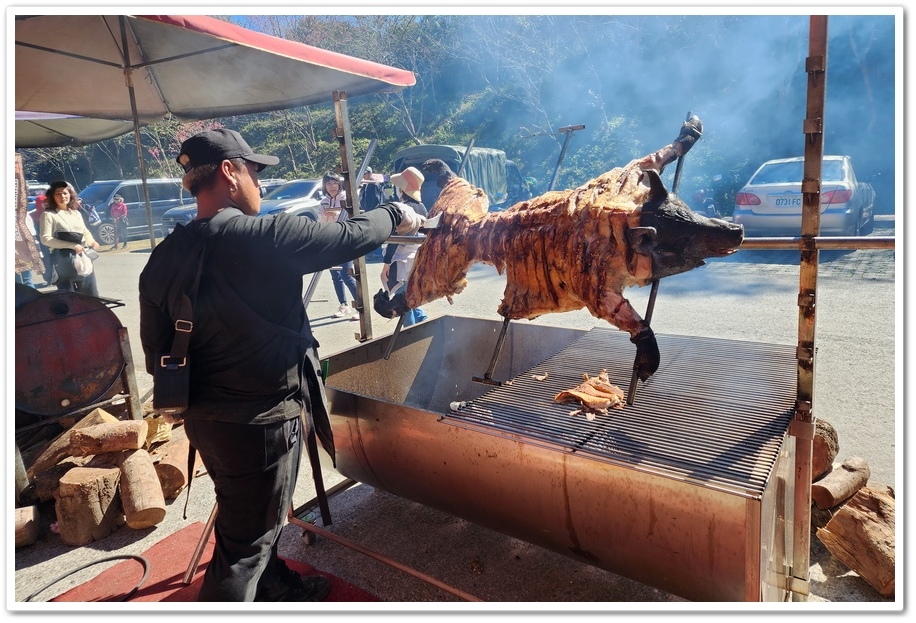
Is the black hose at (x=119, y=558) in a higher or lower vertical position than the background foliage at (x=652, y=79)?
lower

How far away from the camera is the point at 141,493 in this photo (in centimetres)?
354

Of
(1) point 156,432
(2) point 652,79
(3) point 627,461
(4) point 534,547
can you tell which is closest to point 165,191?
(2) point 652,79

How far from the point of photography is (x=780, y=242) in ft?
7.26

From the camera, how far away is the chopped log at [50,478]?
12.5 ft

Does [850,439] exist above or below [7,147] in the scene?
below

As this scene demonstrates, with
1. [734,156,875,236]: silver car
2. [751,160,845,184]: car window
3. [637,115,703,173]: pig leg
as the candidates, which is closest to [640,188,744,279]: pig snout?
[637,115,703,173]: pig leg

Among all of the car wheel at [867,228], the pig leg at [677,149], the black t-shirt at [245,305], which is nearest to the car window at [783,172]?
the car wheel at [867,228]

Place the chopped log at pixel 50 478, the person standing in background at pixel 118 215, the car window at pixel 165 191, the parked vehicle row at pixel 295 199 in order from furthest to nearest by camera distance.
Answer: the car window at pixel 165 191, the person standing in background at pixel 118 215, the parked vehicle row at pixel 295 199, the chopped log at pixel 50 478

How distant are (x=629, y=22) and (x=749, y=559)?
15200mm

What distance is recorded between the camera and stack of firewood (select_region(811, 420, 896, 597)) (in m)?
2.53

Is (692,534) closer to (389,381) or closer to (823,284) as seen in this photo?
(389,381)

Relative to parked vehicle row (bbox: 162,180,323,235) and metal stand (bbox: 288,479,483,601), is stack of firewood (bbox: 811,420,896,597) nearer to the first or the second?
metal stand (bbox: 288,479,483,601)

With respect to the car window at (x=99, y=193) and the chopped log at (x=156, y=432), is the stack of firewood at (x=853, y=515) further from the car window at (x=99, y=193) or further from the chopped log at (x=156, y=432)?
the car window at (x=99, y=193)
